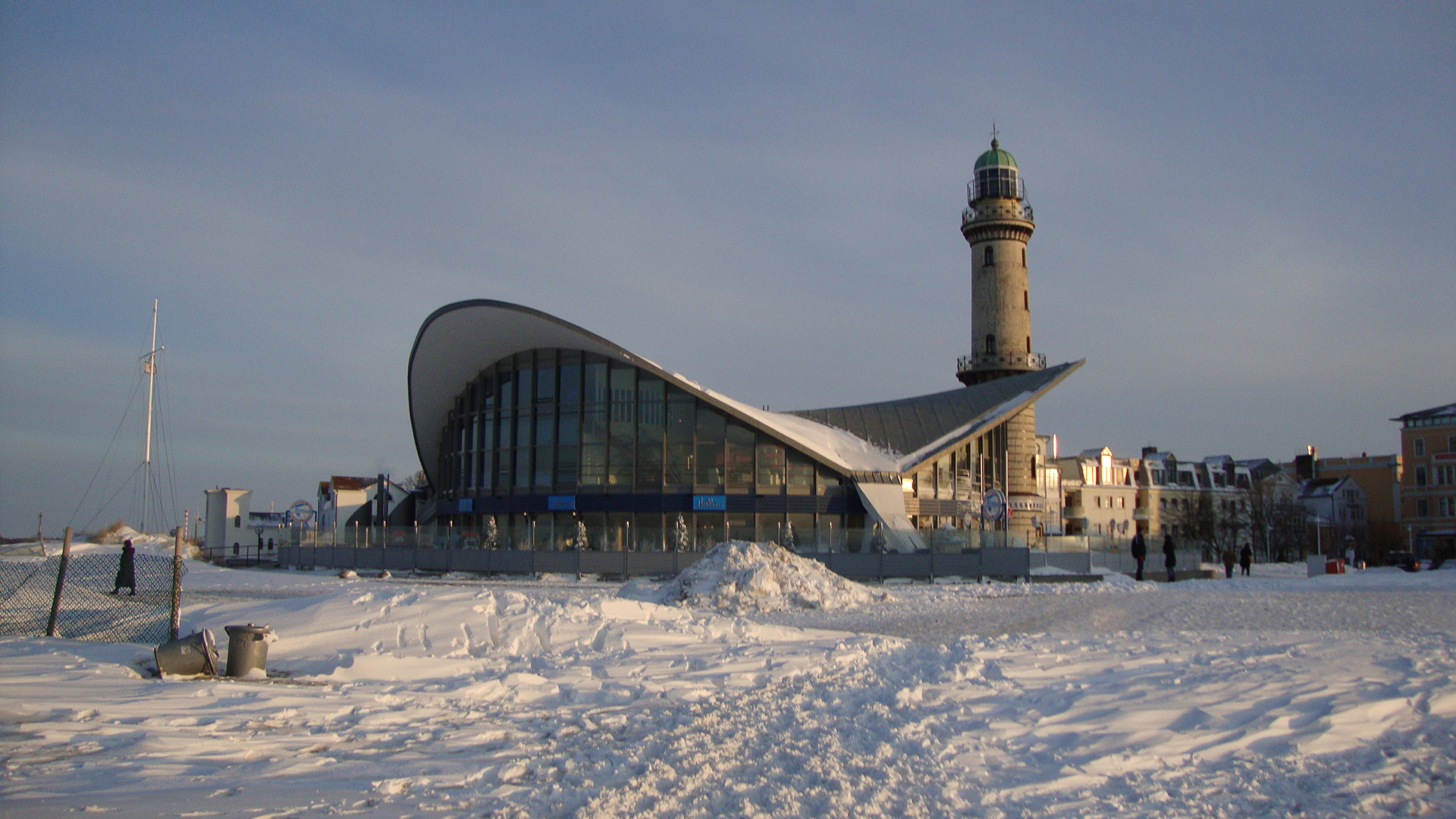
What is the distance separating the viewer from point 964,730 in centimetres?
802

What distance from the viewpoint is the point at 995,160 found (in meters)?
64.2

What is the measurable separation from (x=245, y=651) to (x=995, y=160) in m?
61.0

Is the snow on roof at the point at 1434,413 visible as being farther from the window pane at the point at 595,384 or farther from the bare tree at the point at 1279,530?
the window pane at the point at 595,384

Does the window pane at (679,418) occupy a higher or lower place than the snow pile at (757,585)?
higher

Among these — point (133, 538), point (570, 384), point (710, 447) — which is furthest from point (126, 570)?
point (133, 538)

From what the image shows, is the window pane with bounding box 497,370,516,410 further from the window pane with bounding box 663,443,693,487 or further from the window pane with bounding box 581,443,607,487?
the window pane with bounding box 663,443,693,487

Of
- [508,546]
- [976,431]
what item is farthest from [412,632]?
[976,431]

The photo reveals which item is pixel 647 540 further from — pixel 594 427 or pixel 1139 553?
pixel 1139 553

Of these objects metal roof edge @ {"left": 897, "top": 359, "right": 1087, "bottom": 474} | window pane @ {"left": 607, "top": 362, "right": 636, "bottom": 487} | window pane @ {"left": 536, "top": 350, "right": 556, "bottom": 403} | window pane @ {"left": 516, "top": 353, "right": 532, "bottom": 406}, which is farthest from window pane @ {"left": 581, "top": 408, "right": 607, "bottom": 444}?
metal roof edge @ {"left": 897, "top": 359, "right": 1087, "bottom": 474}

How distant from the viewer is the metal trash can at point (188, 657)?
9648mm

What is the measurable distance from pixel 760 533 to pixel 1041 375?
17502 mm

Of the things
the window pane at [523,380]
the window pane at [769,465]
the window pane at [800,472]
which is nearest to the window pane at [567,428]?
the window pane at [523,380]

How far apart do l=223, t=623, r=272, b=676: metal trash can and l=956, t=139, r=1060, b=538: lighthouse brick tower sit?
178 feet

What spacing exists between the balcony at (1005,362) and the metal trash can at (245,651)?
179 ft
